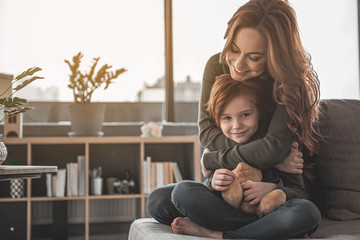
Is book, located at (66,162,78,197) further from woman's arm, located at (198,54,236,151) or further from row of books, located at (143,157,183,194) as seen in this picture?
woman's arm, located at (198,54,236,151)

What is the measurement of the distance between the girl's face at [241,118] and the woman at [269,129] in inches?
1.7

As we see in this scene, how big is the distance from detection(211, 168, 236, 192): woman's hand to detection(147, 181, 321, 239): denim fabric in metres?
0.03

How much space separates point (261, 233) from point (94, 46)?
284 centimetres

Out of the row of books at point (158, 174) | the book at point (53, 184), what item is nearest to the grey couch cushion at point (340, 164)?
the row of books at point (158, 174)

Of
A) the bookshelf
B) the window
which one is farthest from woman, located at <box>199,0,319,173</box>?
the window

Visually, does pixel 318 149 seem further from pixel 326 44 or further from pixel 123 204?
pixel 326 44

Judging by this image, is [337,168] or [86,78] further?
[86,78]

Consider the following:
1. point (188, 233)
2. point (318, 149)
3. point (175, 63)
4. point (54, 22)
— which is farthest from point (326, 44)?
point (188, 233)

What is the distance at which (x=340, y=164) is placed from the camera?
1660mm

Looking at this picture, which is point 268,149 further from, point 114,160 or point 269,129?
point 114,160

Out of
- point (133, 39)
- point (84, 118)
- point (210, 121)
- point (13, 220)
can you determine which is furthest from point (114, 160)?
point (210, 121)

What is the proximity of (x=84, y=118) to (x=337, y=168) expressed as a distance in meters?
1.80

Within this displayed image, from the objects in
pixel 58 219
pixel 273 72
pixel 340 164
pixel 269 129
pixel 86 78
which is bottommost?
pixel 58 219

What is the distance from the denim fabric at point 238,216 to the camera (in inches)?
47.6
